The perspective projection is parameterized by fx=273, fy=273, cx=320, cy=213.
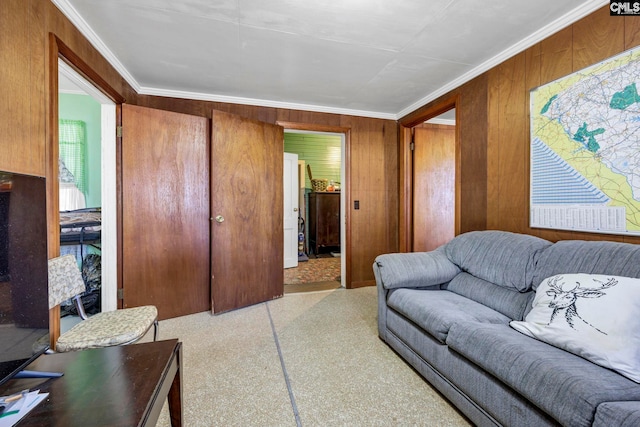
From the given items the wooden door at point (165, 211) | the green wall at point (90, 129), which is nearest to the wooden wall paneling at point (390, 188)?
the wooden door at point (165, 211)

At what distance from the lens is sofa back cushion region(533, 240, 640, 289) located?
1309 millimetres

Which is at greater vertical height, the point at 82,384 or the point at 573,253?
the point at 573,253

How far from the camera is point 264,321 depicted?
264 cm

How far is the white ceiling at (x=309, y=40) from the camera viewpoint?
1745mm

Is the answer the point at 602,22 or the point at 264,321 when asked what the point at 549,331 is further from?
the point at 264,321

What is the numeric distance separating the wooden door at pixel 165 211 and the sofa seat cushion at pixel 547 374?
2.51 metres

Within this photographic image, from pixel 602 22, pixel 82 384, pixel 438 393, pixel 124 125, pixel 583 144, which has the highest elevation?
pixel 602 22

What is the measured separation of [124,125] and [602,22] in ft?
11.8

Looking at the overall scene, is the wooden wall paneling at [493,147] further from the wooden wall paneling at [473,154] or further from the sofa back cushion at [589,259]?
the sofa back cushion at [589,259]

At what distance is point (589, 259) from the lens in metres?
1.44

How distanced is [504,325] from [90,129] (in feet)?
14.5

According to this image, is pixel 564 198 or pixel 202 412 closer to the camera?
pixel 202 412

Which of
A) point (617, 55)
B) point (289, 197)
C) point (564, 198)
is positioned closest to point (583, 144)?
point (564, 198)

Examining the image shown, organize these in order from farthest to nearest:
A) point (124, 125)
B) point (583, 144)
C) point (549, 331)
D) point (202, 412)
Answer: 1. point (124, 125)
2. point (583, 144)
3. point (202, 412)
4. point (549, 331)
